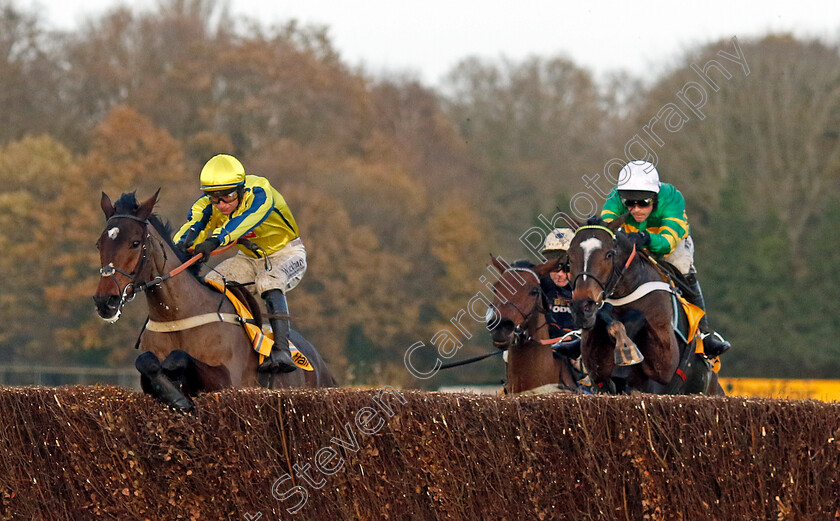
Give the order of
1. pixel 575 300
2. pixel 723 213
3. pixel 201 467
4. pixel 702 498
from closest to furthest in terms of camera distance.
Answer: pixel 702 498
pixel 201 467
pixel 575 300
pixel 723 213

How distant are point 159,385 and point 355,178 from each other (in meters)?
26.8

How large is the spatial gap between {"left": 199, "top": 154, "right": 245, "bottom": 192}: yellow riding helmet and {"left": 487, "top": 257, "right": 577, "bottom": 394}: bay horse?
79.5 inches

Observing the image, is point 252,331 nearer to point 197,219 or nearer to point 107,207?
point 197,219

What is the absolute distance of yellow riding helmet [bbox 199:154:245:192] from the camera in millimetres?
7738

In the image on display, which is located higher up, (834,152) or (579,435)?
(834,152)

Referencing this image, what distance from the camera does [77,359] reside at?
104ft

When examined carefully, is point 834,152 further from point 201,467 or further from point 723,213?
point 201,467

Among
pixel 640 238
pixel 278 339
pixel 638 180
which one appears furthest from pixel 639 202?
pixel 278 339

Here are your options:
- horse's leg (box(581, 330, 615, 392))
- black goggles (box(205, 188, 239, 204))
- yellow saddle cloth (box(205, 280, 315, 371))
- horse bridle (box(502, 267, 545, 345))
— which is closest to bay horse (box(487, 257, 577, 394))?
horse bridle (box(502, 267, 545, 345))

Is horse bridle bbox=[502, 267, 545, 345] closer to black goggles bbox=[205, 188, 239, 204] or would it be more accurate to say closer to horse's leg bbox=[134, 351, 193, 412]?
black goggles bbox=[205, 188, 239, 204]

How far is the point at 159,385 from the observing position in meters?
6.39

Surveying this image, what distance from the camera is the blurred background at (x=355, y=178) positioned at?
30344 mm

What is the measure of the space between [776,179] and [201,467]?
102 feet

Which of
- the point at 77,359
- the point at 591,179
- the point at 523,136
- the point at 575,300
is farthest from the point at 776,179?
the point at 575,300
